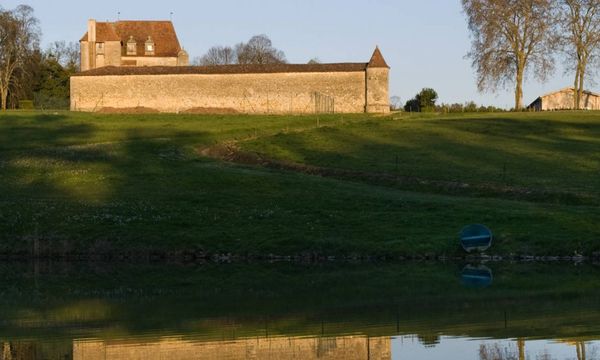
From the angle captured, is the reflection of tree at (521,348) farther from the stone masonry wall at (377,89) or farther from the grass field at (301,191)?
the stone masonry wall at (377,89)

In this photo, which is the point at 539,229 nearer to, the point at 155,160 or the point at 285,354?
the point at 285,354

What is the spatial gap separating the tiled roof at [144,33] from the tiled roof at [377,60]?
29681 mm

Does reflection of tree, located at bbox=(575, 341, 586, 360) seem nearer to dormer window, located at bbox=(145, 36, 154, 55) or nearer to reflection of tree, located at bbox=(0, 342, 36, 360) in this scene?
reflection of tree, located at bbox=(0, 342, 36, 360)

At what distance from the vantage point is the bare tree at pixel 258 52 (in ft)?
504

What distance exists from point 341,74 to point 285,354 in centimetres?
7479

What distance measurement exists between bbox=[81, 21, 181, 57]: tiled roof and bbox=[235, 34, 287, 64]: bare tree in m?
37.4

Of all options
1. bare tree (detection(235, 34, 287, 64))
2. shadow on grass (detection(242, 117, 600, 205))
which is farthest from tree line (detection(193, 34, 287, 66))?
shadow on grass (detection(242, 117, 600, 205))

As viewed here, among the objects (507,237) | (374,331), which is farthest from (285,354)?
(507,237)

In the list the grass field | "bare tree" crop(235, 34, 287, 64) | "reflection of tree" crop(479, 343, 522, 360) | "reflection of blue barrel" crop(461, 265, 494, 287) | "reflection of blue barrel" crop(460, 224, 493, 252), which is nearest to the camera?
"reflection of tree" crop(479, 343, 522, 360)

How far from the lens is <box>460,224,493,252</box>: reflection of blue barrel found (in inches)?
1282

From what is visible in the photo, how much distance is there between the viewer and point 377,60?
9162 cm

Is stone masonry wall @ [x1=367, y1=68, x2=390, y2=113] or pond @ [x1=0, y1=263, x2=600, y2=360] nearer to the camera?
pond @ [x1=0, y1=263, x2=600, y2=360]

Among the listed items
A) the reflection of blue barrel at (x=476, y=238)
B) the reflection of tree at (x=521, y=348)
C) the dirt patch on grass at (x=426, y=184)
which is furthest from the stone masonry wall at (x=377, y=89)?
the reflection of tree at (x=521, y=348)

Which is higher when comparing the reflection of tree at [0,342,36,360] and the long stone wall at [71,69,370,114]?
the long stone wall at [71,69,370,114]
